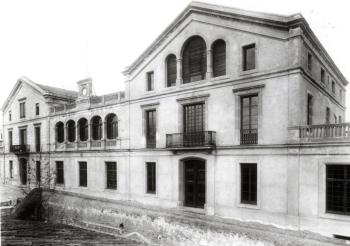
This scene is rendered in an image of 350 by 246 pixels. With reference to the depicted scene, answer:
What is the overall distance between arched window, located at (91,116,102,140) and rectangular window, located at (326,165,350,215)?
741 inches

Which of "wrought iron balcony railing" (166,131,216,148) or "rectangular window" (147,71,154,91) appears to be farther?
"rectangular window" (147,71,154,91)

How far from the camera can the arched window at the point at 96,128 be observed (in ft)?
89.9

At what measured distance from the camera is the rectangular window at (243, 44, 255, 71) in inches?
708

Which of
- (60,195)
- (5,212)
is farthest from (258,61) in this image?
(5,212)

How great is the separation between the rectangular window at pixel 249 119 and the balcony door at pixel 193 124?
8.53ft

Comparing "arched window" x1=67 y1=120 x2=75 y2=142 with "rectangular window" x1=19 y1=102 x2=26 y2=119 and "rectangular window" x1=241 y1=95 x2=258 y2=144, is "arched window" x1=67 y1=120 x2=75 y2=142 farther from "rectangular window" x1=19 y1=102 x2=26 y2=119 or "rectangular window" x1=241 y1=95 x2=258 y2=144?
"rectangular window" x1=241 y1=95 x2=258 y2=144

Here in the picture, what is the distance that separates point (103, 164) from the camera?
26406 millimetres

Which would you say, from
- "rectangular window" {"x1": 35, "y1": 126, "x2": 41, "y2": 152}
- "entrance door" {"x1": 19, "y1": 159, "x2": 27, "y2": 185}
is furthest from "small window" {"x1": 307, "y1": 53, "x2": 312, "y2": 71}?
"entrance door" {"x1": 19, "y1": 159, "x2": 27, "y2": 185}

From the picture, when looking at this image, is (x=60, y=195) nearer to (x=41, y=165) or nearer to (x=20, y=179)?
(x=41, y=165)

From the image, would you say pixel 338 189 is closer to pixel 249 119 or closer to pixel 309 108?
pixel 309 108

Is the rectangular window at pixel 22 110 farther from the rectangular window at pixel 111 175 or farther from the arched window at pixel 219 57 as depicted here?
the arched window at pixel 219 57

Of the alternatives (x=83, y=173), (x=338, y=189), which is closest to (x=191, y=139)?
(x=338, y=189)

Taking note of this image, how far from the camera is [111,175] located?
1022 inches

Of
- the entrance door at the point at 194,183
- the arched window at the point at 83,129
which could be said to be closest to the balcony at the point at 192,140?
the entrance door at the point at 194,183
